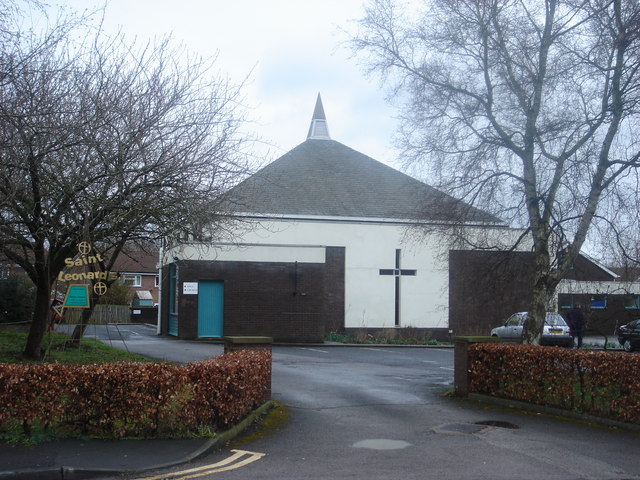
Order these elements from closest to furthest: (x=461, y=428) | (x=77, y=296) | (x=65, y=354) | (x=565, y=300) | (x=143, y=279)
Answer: (x=461, y=428), (x=77, y=296), (x=65, y=354), (x=565, y=300), (x=143, y=279)

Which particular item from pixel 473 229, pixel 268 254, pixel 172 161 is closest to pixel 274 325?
pixel 268 254

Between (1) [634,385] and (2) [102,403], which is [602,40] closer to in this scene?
(1) [634,385]

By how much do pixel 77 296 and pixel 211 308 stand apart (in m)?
19.0

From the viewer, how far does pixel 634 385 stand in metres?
10.7

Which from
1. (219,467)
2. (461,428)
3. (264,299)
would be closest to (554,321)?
(264,299)

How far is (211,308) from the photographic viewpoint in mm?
30672

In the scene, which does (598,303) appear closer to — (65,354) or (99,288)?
(65,354)

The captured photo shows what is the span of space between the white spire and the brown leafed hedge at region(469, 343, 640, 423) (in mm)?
26868

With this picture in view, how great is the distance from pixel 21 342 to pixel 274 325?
1308cm

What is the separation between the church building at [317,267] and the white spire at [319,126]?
1.61 m

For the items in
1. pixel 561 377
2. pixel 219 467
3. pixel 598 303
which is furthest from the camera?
pixel 598 303

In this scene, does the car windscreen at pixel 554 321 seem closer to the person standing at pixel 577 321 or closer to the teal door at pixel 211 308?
the person standing at pixel 577 321

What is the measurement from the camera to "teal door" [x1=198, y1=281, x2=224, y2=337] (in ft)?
100

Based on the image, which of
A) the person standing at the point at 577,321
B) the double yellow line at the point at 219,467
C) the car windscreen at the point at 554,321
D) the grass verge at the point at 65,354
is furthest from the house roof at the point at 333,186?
the double yellow line at the point at 219,467
